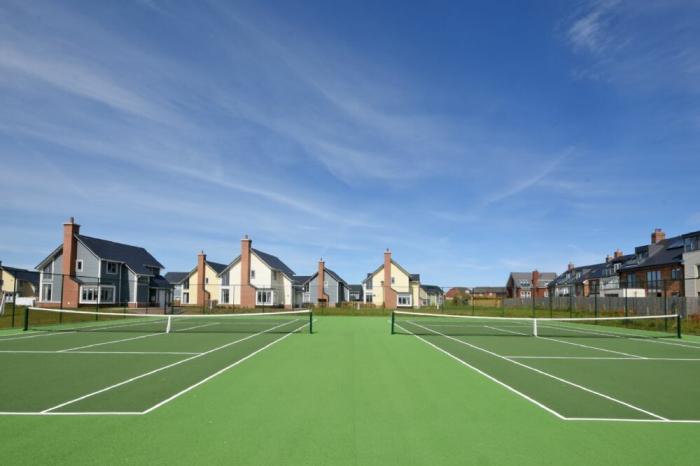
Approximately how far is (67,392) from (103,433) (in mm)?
3356

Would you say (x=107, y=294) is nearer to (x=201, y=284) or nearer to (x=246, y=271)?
(x=201, y=284)

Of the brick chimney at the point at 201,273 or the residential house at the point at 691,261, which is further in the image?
the brick chimney at the point at 201,273

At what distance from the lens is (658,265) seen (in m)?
54.8

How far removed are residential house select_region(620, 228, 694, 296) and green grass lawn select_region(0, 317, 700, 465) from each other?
153ft

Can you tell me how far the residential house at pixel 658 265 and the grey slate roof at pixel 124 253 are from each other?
51.1m

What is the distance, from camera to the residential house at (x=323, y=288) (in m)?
63.0

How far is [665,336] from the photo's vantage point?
79.3ft

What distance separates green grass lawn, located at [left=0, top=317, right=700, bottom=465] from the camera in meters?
5.92

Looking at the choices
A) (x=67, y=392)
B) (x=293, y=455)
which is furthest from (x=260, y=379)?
(x=293, y=455)

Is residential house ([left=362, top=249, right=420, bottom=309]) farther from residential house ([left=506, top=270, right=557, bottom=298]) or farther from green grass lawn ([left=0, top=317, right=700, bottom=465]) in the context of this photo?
green grass lawn ([left=0, top=317, right=700, bottom=465])

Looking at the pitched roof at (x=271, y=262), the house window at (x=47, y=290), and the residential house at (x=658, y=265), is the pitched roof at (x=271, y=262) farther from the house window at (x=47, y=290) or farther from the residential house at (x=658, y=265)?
the residential house at (x=658, y=265)

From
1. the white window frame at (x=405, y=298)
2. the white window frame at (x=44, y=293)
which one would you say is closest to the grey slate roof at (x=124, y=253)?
the white window frame at (x=44, y=293)

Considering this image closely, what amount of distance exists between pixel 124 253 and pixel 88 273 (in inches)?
252

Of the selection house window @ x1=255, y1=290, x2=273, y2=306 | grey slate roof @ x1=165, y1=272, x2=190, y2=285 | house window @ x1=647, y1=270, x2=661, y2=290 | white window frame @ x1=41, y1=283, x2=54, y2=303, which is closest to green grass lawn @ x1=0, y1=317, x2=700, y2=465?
white window frame @ x1=41, y1=283, x2=54, y2=303
